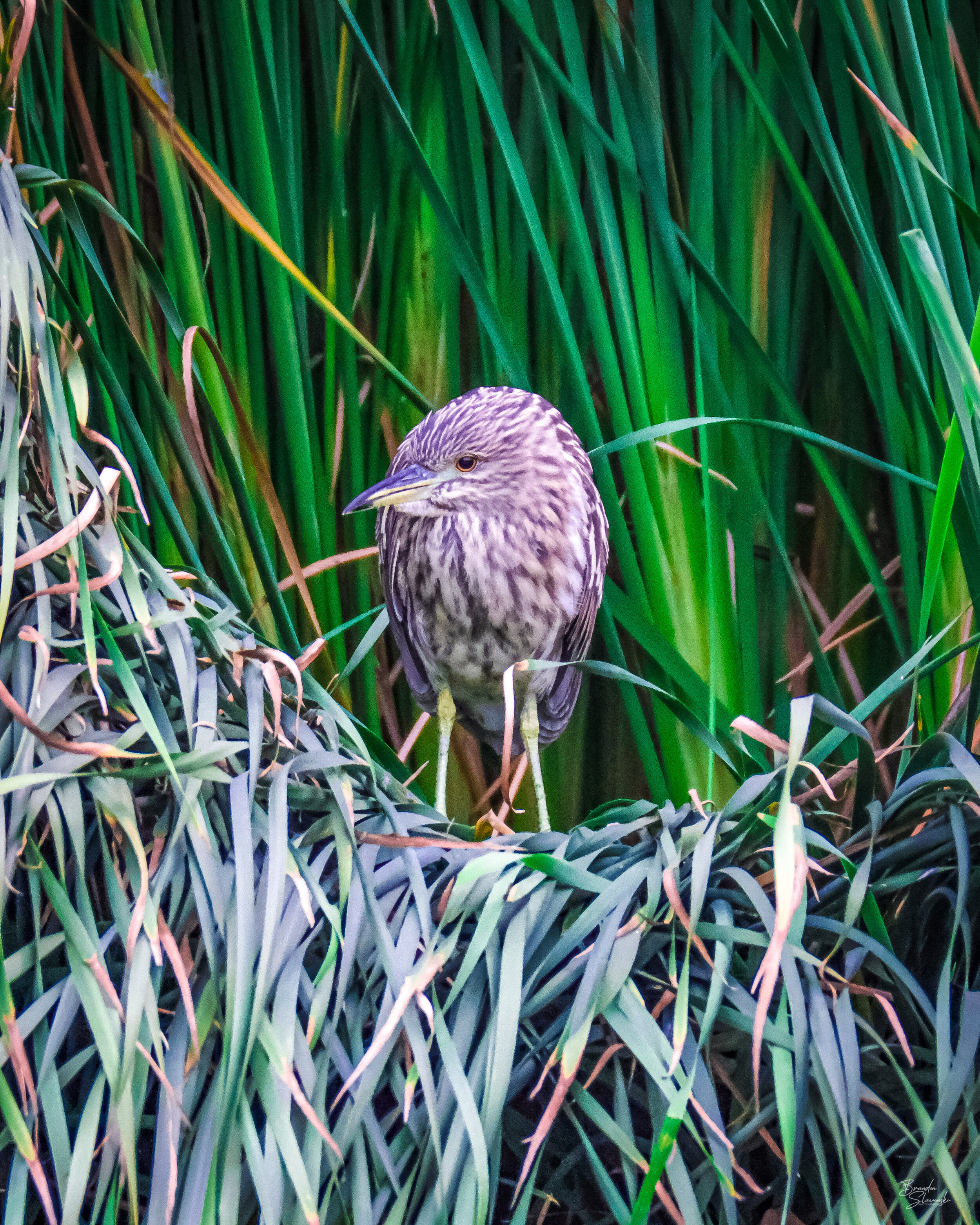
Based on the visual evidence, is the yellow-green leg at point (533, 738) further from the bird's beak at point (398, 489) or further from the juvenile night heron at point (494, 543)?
the bird's beak at point (398, 489)

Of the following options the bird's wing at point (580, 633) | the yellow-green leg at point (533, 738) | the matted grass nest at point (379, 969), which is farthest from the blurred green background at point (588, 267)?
the matted grass nest at point (379, 969)

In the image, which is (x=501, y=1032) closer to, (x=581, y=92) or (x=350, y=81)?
(x=581, y=92)

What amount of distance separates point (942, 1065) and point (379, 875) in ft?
1.33

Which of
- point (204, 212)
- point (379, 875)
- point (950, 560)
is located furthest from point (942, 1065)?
point (204, 212)

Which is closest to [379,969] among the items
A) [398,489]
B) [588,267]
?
[398,489]

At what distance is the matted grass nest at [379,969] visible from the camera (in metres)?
0.63

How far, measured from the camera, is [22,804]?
0.67 m

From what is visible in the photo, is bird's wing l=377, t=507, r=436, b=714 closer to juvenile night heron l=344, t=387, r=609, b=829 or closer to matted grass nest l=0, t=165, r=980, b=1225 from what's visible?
juvenile night heron l=344, t=387, r=609, b=829

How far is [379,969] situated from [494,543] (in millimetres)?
634

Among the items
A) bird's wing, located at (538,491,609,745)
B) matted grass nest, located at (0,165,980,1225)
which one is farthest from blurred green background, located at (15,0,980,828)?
matted grass nest, located at (0,165,980,1225)

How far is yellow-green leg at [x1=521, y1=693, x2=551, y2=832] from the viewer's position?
1282mm

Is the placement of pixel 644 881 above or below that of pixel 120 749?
below

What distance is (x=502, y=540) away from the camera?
124 cm

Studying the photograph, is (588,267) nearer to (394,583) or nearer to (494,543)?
(494,543)
